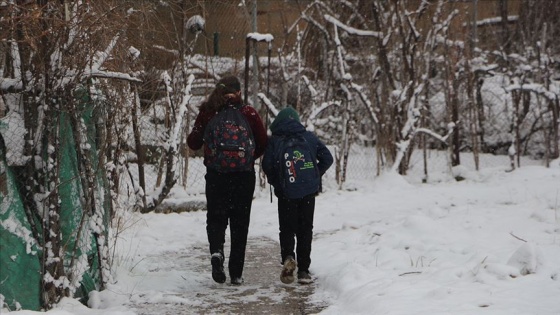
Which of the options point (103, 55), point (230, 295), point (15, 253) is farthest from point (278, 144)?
point (15, 253)

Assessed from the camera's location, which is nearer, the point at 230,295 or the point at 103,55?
the point at 103,55

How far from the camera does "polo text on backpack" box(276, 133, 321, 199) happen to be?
20.5 feet

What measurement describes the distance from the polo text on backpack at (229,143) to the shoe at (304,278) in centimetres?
97

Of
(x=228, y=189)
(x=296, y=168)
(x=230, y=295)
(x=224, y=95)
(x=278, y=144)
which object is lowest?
(x=230, y=295)

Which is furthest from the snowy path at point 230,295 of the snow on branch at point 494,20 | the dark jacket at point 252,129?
the snow on branch at point 494,20

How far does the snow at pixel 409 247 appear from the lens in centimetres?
517

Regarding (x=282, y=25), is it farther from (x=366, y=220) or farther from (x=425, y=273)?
(x=425, y=273)

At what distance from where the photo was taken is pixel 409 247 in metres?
7.20

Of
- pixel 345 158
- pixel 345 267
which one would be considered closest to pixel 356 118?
pixel 345 158

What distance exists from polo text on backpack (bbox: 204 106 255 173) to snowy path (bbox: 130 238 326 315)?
0.95 metres

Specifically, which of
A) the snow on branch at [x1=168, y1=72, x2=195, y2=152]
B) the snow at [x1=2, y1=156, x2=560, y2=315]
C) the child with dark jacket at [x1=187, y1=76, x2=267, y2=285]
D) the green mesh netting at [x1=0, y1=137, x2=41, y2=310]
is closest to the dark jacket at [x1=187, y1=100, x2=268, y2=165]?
the child with dark jacket at [x1=187, y1=76, x2=267, y2=285]

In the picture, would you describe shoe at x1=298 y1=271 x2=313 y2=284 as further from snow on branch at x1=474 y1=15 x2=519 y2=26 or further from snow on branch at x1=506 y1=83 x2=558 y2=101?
snow on branch at x1=474 y1=15 x2=519 y2=26

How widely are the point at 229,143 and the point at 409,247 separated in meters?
2.12

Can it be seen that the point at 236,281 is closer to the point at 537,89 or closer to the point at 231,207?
the point at 231,207
